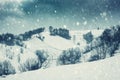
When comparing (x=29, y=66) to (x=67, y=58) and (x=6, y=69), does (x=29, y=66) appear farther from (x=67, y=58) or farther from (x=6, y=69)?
(x=67, y=58)

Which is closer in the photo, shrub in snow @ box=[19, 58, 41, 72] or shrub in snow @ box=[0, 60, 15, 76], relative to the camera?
shrub in snow @ box=[19, 58, 41, 72]

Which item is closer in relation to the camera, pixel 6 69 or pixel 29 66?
pixel 29 66

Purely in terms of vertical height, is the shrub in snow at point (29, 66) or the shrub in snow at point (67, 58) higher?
the shrub in snow at point (67, 58)

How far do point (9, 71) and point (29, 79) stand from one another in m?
123

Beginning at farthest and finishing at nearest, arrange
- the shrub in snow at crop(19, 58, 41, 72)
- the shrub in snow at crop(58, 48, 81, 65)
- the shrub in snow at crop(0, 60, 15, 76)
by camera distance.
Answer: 1. the shrub in snow at crop(58, 48, 81, 65)
2. the shrub in snow at crop(0, 60, 15, 76)
3. the shrub in snow at crop(19, 58, 41, 72)

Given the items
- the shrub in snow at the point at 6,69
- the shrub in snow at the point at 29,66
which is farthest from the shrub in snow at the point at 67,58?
the shrub in snow at the point at 6,69

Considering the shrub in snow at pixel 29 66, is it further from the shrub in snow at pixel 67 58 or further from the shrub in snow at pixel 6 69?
the shrub in snow at pixel 67 58

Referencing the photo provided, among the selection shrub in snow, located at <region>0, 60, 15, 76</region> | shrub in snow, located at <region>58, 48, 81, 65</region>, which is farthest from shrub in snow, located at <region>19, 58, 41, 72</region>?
shrub in snow, located at <region>58, 48, 81, 65</region>

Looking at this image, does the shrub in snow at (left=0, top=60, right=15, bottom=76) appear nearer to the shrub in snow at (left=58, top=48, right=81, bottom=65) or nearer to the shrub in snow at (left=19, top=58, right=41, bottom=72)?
the shrub in snow at (left=19, top=58, right=41, bottom=72)

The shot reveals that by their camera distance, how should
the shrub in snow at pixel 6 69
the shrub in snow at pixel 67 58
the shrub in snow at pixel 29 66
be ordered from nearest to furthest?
the shrub in snow at pixel 29 66
the shrub in snow at pixel 6 69
the shrub in snow at pixel 67 58

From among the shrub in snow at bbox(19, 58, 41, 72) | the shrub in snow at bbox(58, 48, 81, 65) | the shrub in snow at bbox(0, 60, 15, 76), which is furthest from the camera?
the shrub in snow at bbox(58, 48, 81, 65)

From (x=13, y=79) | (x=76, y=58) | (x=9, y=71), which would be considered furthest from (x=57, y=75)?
(x=76, y=58)

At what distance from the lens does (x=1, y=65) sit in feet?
538

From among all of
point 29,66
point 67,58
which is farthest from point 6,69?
point 67,58
